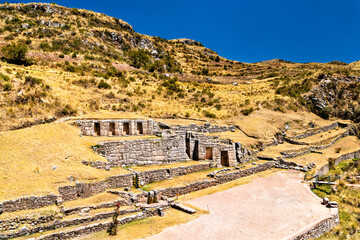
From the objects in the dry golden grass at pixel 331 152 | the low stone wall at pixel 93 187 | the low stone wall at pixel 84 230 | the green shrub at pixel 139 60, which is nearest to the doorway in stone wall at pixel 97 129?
the low stone wall at pixel 93 187

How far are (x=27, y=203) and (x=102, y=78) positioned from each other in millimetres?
24146

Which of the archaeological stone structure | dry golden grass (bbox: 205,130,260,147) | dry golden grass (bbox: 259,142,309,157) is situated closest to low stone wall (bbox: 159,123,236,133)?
the archaeological stone structure

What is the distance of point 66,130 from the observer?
16.1 m

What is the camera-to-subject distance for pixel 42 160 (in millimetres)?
12539

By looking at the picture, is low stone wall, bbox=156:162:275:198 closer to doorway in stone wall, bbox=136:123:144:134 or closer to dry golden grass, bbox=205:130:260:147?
dry golden grass, bbox=205:130:260:147

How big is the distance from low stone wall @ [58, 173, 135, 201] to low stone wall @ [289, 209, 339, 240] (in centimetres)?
820

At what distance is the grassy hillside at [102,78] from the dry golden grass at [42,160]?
3247mm

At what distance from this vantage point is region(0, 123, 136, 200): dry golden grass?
35.1 feet

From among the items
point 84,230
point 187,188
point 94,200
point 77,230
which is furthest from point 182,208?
point 77,230

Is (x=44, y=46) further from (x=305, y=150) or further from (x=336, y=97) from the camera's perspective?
(x=336, y=97)

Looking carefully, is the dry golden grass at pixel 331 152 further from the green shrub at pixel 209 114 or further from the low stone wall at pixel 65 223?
the low stone wall at pixel 65 223

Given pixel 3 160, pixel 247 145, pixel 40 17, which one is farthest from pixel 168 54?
pixel 3 160

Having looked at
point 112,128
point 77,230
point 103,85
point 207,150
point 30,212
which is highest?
point 103,85

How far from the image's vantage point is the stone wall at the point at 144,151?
15.9 m
